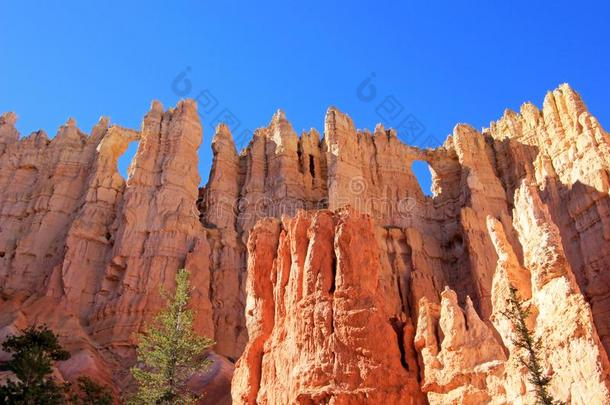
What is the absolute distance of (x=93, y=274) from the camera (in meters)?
40.6

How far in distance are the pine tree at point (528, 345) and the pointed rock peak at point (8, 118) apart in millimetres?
49105

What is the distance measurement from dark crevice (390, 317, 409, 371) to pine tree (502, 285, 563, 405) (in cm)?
413

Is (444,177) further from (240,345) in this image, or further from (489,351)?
(489,351)

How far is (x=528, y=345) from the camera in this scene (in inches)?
636

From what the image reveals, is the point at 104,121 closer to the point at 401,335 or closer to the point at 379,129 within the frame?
the point at 379,129

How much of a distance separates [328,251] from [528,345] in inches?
334

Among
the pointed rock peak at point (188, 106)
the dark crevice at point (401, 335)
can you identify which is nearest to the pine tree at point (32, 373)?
the dark crevice at point (401, 335)

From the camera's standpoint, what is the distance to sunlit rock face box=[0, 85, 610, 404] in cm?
1914

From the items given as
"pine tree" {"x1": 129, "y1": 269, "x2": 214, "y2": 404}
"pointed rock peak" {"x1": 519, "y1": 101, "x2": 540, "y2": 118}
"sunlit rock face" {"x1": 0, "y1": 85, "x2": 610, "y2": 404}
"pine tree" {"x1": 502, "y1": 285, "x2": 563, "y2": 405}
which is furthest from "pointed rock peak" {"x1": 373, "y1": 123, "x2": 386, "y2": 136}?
"pine tree" {"x1": 502, "y1": 285, "x2": 563, "y2": 405}

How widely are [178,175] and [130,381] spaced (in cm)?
1692

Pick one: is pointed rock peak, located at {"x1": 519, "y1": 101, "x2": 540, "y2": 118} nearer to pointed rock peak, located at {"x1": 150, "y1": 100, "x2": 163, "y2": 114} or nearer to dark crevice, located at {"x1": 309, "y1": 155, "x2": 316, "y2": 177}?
dark crevice, located at {"x1": 309, "y1": 155, "x2": 316, "y2": 177}

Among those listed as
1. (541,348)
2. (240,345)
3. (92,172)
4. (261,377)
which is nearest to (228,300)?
(240,345)

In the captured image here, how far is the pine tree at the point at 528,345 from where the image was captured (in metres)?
15.0

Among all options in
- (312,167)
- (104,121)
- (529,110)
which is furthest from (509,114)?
(104,121)
